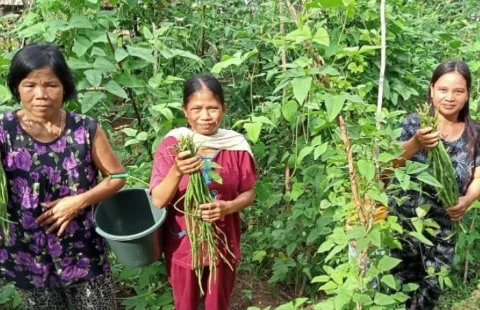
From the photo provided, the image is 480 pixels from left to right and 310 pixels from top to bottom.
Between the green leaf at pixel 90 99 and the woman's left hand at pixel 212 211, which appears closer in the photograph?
the woman's left hand at pixel 212 211

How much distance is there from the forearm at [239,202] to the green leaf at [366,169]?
1.62 feet

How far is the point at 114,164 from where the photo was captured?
2143mm

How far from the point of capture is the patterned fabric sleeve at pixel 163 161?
2145 mm

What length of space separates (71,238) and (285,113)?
0.92 meters

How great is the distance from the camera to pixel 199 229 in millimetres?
2100

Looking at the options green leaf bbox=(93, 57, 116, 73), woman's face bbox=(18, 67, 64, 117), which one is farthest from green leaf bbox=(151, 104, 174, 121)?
woman's face bbox=(18, 67, 64, 117)

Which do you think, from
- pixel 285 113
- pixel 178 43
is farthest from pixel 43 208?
pixel 178 43

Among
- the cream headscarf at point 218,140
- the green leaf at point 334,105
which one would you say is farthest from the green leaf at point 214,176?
the green leaf at point 334,105

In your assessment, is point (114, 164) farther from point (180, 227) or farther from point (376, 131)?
point (376, 131)

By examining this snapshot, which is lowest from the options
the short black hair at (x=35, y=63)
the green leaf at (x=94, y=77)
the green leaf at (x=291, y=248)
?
the green leaf at (x=291, y=248)

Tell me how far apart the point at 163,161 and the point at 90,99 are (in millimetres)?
536

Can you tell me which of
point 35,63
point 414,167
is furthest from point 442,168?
point 35,63

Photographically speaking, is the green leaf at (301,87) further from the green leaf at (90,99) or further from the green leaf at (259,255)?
the green leaf at (259,255)

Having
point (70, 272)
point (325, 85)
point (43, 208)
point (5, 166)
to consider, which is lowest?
point (70, 272)
